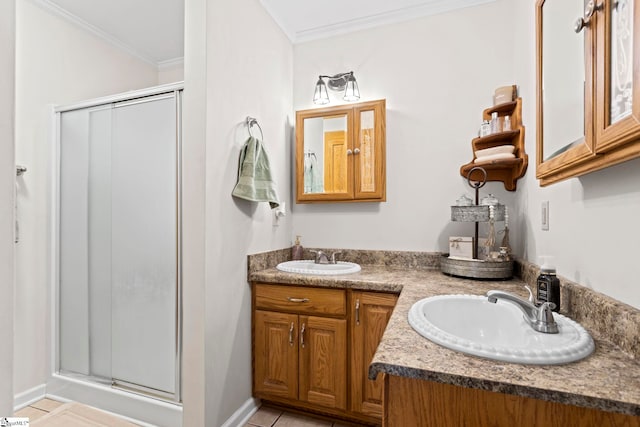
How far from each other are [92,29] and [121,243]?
177cm

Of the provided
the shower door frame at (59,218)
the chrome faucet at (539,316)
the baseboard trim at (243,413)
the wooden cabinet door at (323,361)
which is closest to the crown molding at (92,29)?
the shower door frame at (59,218)

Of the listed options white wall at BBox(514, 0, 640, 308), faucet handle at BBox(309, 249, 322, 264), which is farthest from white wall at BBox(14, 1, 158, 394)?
white wall at BBox(514, 0, 640, 308)

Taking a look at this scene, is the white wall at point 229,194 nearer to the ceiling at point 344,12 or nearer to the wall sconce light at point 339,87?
the ceiling at point 344,12

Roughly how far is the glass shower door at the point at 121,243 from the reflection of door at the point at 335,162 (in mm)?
1050

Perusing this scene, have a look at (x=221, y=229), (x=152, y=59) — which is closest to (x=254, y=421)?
(x=221, y=229)

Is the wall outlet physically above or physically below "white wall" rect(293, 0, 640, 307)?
below

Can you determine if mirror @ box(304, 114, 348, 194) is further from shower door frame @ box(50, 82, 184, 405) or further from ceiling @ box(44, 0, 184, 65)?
ceiling @ box(44, 0, 184, 65)

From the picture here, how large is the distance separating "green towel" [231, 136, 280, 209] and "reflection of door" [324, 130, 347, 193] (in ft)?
1.78

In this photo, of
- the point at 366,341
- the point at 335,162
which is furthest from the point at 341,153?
the point at 366,341

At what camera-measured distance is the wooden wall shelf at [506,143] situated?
1.73 m

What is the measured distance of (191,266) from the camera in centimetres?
158

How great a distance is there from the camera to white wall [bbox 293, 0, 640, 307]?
6.21 feet

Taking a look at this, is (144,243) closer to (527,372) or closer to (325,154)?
(325,154)

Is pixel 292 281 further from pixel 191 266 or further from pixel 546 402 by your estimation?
pixel 546 402
